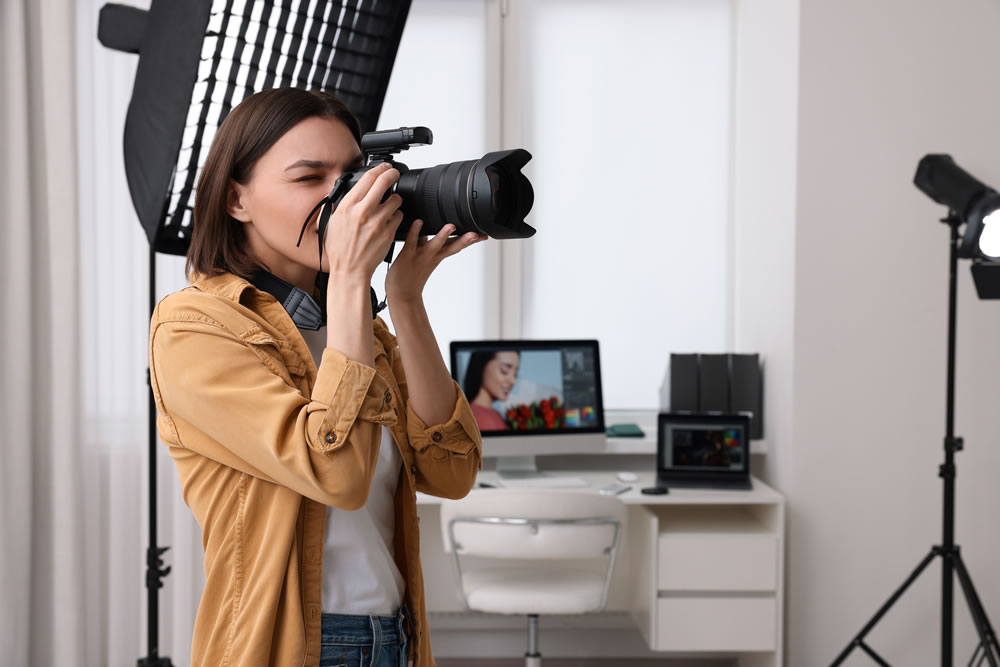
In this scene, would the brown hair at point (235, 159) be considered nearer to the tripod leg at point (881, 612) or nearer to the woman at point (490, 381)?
the woman at point (490, 381)

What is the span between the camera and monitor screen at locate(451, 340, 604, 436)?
8.37 feet

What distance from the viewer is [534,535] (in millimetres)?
2150

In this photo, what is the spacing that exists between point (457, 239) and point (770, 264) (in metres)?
1.97

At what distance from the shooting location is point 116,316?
8.20ft

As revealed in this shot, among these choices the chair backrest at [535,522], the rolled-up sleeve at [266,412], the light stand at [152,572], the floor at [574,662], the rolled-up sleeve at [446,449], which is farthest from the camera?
the floor at [574,662]

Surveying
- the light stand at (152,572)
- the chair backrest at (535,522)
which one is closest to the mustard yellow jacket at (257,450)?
the light stand at (152,572)

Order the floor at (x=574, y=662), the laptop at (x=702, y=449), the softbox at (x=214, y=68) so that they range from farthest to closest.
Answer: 1. the floor at (x=574, y=662)
2. the laptop at (x=702, y=449)
3. the softbox at (x=214, y=68)

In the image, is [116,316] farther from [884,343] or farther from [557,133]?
[884,343]

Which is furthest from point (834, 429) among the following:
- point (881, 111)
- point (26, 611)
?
point (26, 611)

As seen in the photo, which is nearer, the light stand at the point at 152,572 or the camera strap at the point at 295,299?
the camera strap at the point at 295,299

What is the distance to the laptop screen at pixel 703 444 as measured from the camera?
2535mm

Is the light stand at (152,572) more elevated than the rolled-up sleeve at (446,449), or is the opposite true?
the rolled-up sleeve at (446,449)

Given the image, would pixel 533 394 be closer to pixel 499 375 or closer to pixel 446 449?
pixel 499 375

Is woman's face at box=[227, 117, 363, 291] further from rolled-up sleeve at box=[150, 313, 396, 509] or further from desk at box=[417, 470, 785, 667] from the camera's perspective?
desk at box=[417, 470, 785, 667]
